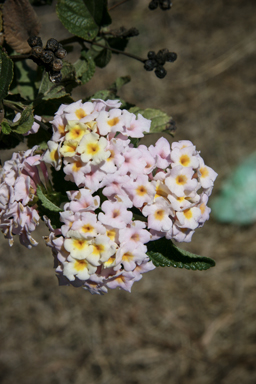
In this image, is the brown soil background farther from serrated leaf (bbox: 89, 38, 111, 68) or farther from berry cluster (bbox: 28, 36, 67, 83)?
berry cluster (bbox: 28, 36, 67, 83)

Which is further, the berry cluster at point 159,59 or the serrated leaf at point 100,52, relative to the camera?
the serrated leaf at point 100,52

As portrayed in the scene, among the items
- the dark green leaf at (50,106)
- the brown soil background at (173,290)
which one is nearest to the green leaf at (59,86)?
the dark green leaf at (50,106)

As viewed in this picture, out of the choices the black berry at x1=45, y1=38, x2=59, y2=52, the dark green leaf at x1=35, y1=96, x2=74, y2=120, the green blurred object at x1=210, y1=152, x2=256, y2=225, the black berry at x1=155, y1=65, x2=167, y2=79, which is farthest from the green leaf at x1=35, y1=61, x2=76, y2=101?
the green blurred object at x1=210, y1=152, x2=256, y2=225

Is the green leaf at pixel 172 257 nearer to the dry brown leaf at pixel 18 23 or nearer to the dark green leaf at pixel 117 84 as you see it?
the dark green leaf at pixel 117 84

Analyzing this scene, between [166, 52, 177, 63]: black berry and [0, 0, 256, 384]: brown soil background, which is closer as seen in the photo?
[166, 52, 177, 63]: black berry

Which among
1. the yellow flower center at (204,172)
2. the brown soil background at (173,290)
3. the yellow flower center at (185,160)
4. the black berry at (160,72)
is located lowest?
the brown soil background at (173,290)

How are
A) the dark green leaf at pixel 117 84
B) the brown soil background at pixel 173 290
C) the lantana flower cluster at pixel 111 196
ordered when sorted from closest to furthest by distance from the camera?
1. the lantana flower cluster at pixel 111 196
2. the dark green leaf at pixel 117 84
3. the brown soil background at pixel 173 290
